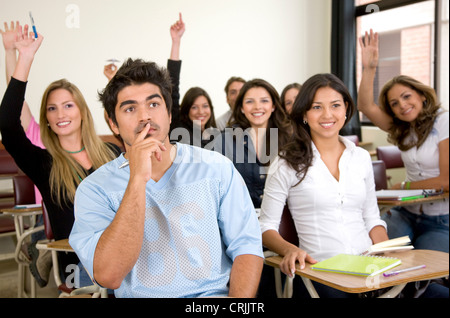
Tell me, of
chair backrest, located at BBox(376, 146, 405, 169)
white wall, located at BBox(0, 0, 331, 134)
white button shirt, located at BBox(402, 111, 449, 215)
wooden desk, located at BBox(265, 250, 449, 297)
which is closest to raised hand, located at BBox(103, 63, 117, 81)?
white wall, located at BBox(0, 0, 331, 134)

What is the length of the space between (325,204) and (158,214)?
0.78m

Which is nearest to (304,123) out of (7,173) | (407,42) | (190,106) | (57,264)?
(57,264)

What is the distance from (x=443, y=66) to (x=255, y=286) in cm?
392

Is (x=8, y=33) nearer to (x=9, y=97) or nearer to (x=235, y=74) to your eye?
(x=9, y=97)

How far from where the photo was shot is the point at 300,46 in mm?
2078

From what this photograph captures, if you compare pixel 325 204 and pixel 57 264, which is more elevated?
pixel 325 204

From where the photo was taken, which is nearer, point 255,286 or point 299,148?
point 255,286

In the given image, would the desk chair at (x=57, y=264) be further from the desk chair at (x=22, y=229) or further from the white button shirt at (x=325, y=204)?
the white button shirt at (x=325, y=204)

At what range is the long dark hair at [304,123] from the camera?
1.88 metres

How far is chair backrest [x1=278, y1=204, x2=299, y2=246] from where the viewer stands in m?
1.94

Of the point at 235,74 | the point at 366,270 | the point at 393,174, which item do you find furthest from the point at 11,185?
the point at 393,174

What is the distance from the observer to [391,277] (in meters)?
1.43

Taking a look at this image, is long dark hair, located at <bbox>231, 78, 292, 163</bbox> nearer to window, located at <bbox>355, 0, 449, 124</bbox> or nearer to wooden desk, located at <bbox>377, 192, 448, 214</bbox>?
wooden desk, located at <bbox>377, 192, 448, 214</bbox>

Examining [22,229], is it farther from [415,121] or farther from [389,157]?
[389,157]
